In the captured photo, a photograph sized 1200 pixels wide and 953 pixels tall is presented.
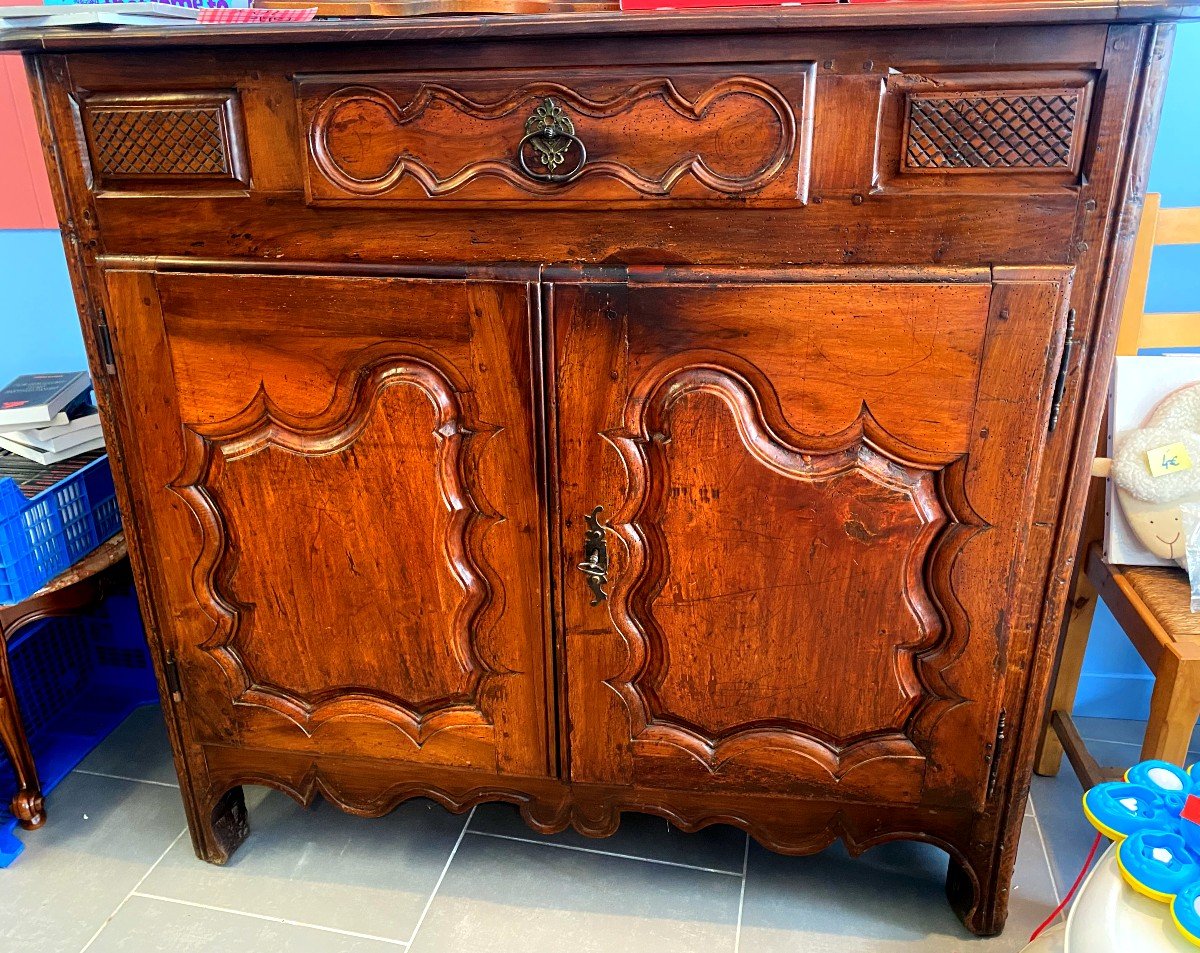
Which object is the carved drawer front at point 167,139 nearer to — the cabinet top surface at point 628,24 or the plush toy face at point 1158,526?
the cabinet top surface at point 628,24

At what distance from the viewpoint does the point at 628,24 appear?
0.99 metres

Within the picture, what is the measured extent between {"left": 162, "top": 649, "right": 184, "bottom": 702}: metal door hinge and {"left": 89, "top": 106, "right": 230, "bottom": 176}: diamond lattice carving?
705 mm

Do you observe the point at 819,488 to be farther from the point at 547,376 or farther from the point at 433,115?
the point at 433,115

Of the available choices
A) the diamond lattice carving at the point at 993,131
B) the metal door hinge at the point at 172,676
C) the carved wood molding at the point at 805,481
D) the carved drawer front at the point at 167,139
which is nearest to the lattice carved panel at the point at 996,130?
the diamond lattice carving at the point at 993,131

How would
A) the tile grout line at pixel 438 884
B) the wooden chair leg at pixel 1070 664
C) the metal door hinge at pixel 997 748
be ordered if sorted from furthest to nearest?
the wooden chair leg at pixel 1070 664 < the tile grout line at pixel 438 884 < the metal door hinge at pixel 997 748

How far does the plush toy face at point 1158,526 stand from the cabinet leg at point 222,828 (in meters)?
1.50

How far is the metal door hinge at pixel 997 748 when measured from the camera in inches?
49.2

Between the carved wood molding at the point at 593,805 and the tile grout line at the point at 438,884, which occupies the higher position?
the carved wood molding at the point at 593,805

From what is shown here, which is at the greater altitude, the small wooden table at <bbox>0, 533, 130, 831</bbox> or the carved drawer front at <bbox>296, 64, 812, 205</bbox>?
the carved drawer front at <bbox>296, 64, 812, 205</bbox>

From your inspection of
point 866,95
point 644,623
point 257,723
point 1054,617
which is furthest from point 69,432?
point 1054,617

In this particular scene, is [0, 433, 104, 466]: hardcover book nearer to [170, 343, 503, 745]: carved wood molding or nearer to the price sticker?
[170, 343, 503, 745]: carved wood molding

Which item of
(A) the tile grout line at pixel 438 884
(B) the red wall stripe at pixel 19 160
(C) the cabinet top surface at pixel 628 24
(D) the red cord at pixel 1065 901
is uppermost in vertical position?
(C) the cabinet top surface at pixel 628 24

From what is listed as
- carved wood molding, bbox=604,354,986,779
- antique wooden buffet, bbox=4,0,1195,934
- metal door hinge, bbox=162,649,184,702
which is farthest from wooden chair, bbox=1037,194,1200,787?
metal door hinge, bbox=162,649,184,702

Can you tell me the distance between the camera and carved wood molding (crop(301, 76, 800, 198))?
103 centimetres
